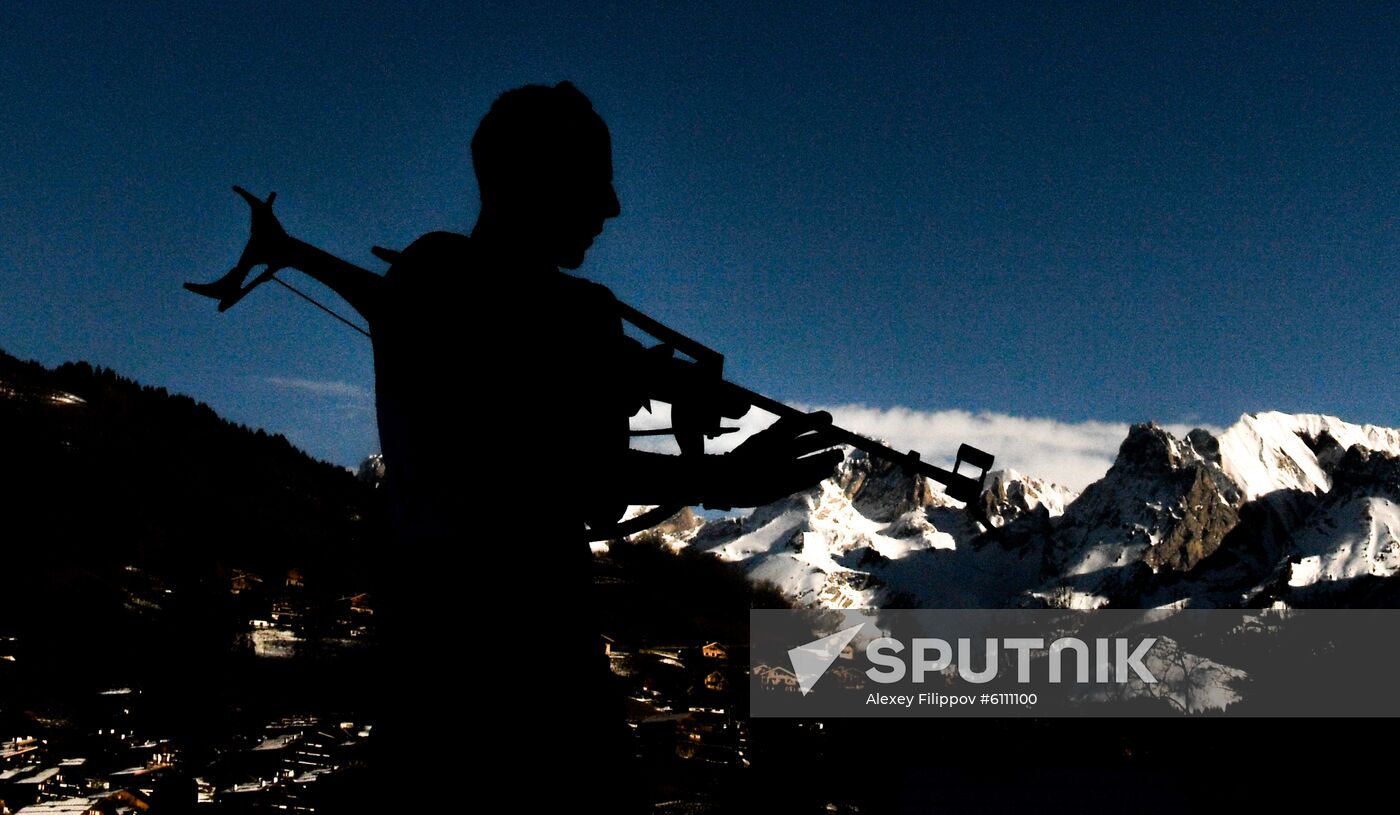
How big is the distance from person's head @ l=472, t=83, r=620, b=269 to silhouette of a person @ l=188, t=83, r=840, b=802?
100 millimetres

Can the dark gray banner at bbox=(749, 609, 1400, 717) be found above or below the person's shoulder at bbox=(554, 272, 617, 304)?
below

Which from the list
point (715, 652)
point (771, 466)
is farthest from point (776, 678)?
point (771, 466)

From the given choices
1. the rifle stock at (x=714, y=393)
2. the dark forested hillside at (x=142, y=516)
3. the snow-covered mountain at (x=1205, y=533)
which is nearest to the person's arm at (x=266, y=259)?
the dark forested hillside at (x=142, y=516)

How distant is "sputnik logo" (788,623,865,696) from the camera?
8305 millimetres

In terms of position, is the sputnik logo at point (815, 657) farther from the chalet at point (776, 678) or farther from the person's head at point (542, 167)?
the person's head at point (542, 167)

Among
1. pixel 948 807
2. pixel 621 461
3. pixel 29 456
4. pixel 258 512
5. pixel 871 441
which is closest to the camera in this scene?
pixel 621 461

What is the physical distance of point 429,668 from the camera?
1.35 meters

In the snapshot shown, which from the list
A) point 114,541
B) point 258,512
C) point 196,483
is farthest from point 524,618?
point 196,483

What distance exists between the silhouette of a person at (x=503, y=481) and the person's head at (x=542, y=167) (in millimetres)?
100

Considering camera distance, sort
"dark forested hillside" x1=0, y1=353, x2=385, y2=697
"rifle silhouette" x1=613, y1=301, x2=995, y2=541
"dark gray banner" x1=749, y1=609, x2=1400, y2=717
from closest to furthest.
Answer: "rifle silhouette" x1=613, y1=301, x2=995, y2=541 → "dark forested hillside" x1=0, y1=353, x2=385, y2=697 → "dark gray banner" x1=749, y1=609, x2=1400, y2=717

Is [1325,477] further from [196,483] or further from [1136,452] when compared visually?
[196,483]

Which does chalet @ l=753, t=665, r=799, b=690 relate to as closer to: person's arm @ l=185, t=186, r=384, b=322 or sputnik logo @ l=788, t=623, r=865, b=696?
sputnik logo @ l=788, t=623, r=865, b=696

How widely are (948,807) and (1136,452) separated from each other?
733 ft

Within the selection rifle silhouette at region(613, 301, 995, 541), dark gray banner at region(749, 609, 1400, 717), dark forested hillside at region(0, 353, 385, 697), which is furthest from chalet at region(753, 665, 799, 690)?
rifle silhouette at region(613, 301, 995, 541)
